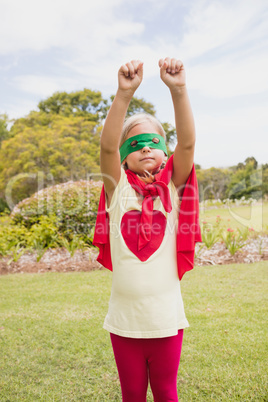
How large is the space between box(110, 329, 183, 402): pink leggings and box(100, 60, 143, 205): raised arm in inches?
32.0

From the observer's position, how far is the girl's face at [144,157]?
5.78 ft

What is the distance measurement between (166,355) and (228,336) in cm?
210

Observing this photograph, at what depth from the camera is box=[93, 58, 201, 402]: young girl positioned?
1.63 m

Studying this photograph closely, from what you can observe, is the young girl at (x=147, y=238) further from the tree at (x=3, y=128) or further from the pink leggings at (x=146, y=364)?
the tree at (x=3, y=128)

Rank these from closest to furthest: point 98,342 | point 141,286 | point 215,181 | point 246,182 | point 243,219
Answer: point 141,286 < point 98,342 < point 243,219 < point 246,182 < point 215,181

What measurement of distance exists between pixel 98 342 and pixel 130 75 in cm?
280

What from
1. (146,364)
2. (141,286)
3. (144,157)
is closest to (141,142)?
(144,157)

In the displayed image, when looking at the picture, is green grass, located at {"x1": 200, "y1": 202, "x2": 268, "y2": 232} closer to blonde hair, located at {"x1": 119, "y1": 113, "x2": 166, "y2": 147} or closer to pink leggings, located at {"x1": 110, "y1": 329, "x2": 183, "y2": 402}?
blonde hair, located at {"x1": 119, "y1": 113, "x2": 166, "y2": 147}

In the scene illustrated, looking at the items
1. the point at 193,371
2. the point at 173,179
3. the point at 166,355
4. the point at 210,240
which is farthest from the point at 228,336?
the point at 210,240

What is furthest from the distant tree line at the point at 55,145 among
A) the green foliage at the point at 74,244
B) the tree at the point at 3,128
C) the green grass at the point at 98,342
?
the green grass at the point at 98,342

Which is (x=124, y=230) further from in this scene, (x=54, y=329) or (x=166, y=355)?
(x=54, y=329)

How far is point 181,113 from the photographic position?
155cm

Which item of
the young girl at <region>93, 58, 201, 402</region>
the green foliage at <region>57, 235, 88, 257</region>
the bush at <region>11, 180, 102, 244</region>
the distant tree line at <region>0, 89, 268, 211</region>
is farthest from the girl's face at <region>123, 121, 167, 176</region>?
the distant tree line at <region>0, 89, 268, 211</region>

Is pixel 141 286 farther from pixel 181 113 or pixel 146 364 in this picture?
pixel 181 113
